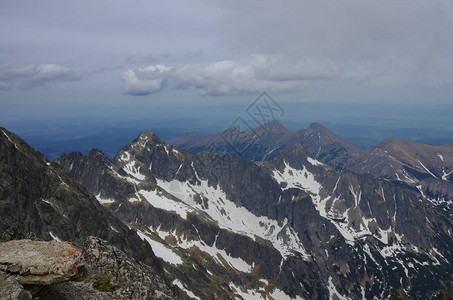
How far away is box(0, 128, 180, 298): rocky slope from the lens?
9131cm

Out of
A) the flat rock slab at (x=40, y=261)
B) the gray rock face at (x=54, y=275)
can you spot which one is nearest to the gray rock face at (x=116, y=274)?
the gray rock face at (x=54, y=275)

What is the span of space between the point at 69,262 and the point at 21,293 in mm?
2127

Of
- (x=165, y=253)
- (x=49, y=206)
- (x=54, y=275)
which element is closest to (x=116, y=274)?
(x=54, y=275)

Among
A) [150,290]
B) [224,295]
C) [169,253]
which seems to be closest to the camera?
[150,290]

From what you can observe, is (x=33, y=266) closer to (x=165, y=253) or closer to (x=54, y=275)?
(x=54, y=275)

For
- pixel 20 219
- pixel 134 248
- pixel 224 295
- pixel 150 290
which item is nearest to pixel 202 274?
pixel 224 295

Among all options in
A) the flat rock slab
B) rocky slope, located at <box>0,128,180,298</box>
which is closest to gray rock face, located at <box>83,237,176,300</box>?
the flat rock slab

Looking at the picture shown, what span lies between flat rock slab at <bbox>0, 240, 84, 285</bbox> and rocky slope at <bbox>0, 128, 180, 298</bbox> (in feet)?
270

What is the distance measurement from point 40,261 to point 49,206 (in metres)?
105

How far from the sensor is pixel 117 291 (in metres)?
17.8

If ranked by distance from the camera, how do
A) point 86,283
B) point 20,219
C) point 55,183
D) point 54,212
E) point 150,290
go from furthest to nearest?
point 55,183
point 54,212
point 20,219
point 150,290
point 86,283

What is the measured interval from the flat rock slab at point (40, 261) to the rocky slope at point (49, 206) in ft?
270

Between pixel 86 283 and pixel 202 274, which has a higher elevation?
pixel 86 283

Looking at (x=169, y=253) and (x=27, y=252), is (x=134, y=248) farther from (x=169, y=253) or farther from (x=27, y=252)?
(x=27, y=252)
